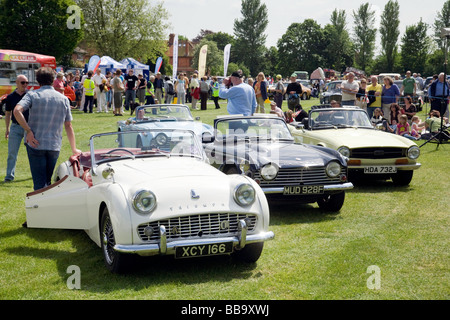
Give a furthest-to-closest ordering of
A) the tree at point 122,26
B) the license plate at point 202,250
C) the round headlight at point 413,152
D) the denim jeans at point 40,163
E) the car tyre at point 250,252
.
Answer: the tree at point 122,26 < the round headlight at point 413,152 < the denim jeans at point 40,163 < the car tyre at point 250,252 < the license plate at point 202,250

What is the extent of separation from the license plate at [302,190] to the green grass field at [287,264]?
40cm

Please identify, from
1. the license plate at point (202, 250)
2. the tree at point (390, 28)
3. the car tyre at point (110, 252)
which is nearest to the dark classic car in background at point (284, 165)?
the license plate at point (202, 250)

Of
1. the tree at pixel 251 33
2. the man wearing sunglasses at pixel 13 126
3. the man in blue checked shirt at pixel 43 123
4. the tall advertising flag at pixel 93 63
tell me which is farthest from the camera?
the tree at pixel 251 33

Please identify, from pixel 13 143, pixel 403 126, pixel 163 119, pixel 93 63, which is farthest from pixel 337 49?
pixel 13 143

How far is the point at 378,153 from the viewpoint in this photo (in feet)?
31.9

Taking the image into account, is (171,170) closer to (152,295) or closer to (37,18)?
(152,295)

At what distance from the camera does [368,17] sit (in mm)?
98875

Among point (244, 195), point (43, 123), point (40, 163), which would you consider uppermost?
point (43, 123)

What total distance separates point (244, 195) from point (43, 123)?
3128 mm

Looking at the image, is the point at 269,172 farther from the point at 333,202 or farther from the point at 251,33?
the point at 251,33

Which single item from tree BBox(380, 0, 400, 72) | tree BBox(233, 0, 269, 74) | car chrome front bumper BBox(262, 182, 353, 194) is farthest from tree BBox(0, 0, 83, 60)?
tree BBox(380, 0, 400, 72)

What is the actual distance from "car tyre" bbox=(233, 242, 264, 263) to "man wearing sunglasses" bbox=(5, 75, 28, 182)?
5630 mm

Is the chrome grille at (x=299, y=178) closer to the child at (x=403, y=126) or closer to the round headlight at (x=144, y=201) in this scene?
the round headlight at (x=144, y=201)

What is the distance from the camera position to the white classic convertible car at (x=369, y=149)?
31.7ft
